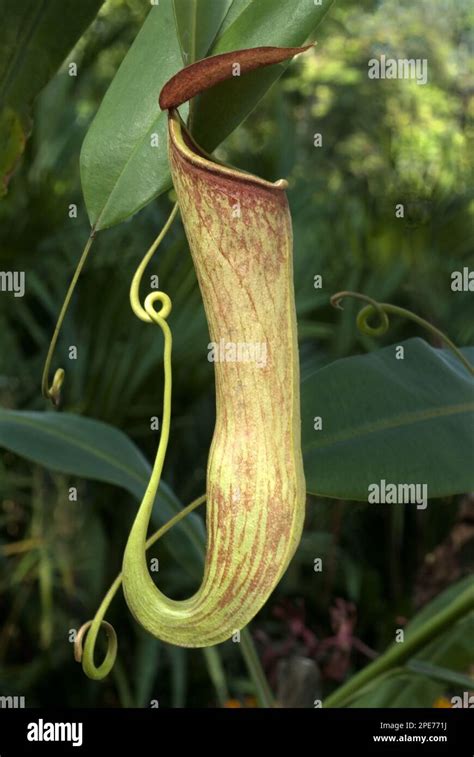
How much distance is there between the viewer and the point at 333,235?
1.47 meters

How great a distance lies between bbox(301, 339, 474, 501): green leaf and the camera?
497 millimetres

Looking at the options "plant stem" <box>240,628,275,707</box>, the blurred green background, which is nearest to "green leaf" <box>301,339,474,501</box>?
"plant stem" <box>240,628,275,707</box>

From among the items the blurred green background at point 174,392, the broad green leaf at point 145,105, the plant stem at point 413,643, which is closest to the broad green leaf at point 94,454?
the plant stem at point 413,643

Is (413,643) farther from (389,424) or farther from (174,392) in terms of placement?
(174,392)

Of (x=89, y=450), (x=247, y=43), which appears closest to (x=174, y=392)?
(x=89, y=450)

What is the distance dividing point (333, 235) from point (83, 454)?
3.03ft

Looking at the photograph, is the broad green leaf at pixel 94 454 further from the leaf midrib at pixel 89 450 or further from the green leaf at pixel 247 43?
the green leaf at pixel 247 43

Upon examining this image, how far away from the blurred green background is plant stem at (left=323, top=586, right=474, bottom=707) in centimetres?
58

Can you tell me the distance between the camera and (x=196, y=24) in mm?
368

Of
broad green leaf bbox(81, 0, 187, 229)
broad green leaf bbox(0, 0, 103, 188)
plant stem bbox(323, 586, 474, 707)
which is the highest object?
broad green leaf bbox(0, 0, 103, 188)

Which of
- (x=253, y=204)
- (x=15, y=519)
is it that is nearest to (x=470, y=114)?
(x=15, y=519)

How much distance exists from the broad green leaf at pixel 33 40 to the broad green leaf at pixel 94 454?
0.26 metres

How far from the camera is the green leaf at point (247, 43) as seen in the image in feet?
1.19

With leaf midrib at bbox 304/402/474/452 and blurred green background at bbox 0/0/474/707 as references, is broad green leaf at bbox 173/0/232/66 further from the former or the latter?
blurred green background at bbox 0/0/474/707
